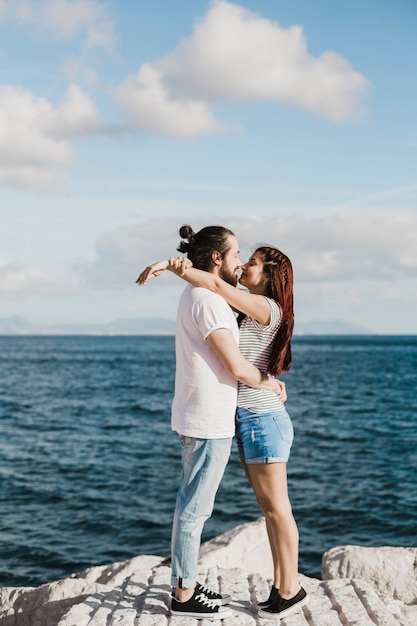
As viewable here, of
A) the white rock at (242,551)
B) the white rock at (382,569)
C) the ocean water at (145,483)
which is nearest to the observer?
the white rock at (382,569)

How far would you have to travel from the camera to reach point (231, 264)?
5.23 m

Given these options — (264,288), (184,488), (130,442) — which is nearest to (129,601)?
(184,488)

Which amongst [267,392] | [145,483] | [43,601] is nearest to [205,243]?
[267,392]

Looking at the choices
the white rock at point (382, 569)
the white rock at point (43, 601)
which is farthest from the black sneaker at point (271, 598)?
the white rock at point (382, 569)

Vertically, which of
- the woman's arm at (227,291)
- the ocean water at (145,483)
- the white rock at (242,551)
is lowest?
the ocean water at (145,483)

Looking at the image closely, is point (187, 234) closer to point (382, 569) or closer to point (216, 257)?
point (216, 257)

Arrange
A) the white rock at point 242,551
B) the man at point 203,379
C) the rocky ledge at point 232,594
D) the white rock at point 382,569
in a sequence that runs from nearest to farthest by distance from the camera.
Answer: the man at point 203,379
the rocky ledge at point 232,594
the white rock at point 382,569
the white rock at point 242,551

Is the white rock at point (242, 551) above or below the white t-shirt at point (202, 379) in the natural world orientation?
below

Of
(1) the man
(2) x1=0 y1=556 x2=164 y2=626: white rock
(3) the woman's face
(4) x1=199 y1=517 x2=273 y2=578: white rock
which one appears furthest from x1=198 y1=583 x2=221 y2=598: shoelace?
(4) x1=199 y1=517 x2=273 y2=578: white rock

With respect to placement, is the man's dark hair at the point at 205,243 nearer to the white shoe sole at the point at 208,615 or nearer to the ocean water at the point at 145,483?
the white shoe sole at the point at 208,615

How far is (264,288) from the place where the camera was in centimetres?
539

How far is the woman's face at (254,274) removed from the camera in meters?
5.35

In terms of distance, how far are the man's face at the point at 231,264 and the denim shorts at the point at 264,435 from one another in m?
1.00

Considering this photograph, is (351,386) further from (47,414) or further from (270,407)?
(270,407)
